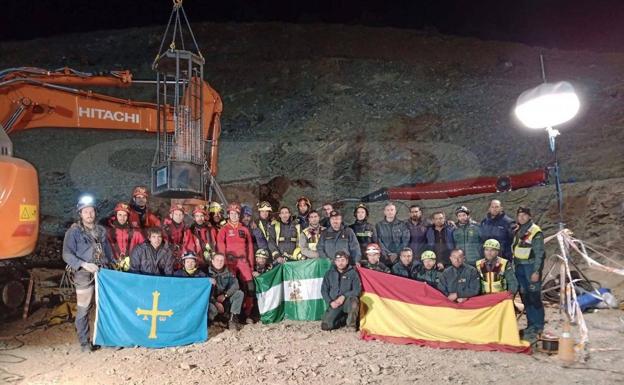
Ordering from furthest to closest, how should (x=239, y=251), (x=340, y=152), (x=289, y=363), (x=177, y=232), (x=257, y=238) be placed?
(x=340, y=152) < (x=257, y=238) < (x=239, y=251) < (x=177, y=232) < (x=289, y=363)

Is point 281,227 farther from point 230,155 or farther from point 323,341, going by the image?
point 230,155

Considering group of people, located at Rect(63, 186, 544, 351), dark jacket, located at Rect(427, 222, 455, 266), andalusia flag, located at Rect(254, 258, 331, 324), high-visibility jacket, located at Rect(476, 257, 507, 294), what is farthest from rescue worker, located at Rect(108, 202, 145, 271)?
high-visibility jacket, located at Rect(476, 257, 507, 294)

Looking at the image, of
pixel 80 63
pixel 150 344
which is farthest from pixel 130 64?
pixel 150 344

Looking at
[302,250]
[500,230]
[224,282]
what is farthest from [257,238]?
[500,230]

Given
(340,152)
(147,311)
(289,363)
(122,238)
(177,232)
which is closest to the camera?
(289,363)

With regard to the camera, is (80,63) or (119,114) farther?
(80,63)

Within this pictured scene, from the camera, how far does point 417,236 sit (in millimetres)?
8711

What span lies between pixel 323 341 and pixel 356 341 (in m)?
0.47

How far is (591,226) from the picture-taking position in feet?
37.9

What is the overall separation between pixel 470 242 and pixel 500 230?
52 cm

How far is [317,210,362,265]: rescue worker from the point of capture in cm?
827

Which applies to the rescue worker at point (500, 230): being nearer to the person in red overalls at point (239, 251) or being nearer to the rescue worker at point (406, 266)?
the rescue worker at point (406, 266)

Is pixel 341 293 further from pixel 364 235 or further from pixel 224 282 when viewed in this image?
pixel 224 282

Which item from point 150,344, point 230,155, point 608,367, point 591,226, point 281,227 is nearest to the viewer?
point 608,367
